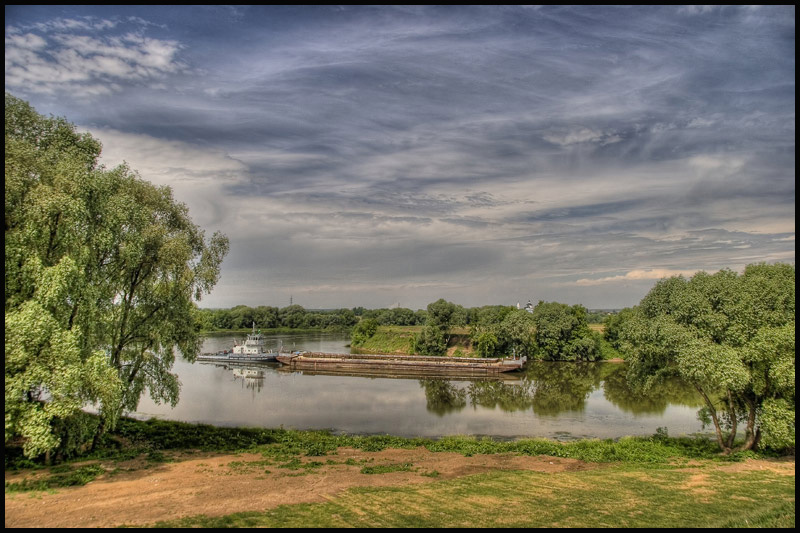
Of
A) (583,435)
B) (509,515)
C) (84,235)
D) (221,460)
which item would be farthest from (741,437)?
(84,235)

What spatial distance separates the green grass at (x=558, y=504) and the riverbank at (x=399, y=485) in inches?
2.3

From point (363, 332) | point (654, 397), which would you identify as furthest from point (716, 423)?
point (363, 332)

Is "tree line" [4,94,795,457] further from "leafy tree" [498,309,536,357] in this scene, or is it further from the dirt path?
"leafy tree" [498,309,536,357]

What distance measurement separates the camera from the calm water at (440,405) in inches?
1197

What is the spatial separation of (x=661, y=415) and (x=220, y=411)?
34355 millimetres

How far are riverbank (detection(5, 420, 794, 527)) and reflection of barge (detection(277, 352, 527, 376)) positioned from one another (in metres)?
37.4

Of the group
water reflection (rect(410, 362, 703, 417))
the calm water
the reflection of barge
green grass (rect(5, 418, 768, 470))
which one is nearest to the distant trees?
the reflection of barge

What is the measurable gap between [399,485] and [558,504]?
538cm

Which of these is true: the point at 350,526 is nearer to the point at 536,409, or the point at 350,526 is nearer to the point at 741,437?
the point at 741,437

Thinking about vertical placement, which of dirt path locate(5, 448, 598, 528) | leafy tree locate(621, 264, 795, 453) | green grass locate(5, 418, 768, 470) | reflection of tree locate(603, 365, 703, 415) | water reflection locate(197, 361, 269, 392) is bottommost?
water reflection locate(197, 361, 269, 392)

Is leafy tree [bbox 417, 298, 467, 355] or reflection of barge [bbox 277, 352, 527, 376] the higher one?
leafy tree [bbox 417, 298, 467, 355]

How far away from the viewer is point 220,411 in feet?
119

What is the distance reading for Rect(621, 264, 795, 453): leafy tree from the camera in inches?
733

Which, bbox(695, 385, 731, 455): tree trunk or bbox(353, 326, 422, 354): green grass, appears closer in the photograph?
bbox(695, 385, 731, 455): tree trunk
